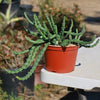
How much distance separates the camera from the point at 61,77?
71.3 inches

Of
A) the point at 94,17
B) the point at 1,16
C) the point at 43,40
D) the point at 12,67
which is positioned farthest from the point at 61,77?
the point at 94,17

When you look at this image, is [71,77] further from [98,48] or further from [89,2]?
[89,2]

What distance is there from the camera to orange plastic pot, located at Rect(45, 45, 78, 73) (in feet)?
6.17

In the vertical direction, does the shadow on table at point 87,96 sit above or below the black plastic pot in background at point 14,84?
below

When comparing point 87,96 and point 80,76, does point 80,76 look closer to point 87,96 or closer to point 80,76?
point 80,76

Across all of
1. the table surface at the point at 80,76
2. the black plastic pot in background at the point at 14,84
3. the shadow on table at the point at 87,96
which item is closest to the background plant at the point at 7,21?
the shadow on table at the point at 87,96

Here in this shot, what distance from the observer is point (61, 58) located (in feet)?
6.23

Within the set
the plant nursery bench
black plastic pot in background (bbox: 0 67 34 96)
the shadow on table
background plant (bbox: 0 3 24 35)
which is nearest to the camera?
the plant nursery bench

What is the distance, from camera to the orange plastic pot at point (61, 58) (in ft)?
6.17

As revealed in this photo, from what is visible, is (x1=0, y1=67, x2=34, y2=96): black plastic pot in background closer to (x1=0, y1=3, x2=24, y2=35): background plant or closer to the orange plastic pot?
the orange plastic pot

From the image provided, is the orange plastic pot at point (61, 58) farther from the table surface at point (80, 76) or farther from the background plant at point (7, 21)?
the background plant at point (7, 21)

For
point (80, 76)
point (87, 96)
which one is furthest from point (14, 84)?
point (80, 76)

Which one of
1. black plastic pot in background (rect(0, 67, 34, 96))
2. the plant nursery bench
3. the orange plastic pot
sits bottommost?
black plastic pot in background (rect(0, 67, 34, 96))

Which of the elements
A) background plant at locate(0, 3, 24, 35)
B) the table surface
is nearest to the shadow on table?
the table surface
